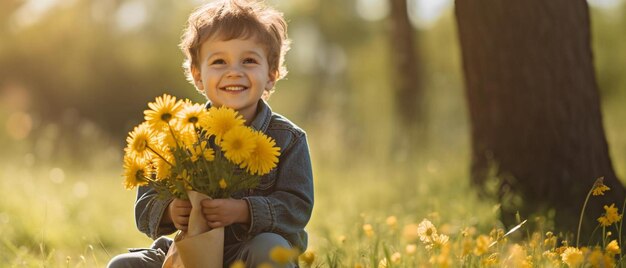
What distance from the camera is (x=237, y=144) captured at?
2.43 m

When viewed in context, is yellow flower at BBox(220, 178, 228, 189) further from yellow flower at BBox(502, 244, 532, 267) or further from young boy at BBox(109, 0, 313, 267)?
yellow flower at BBox(502, 244, 532, 267)

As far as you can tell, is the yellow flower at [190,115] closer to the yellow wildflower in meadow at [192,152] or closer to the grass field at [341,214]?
the yellow wildflower in meadow at [192,152]

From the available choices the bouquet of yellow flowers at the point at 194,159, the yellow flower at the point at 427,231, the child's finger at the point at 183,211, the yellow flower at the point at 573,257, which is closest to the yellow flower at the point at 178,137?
the bouquet of yellow flowers at the point at 194,159

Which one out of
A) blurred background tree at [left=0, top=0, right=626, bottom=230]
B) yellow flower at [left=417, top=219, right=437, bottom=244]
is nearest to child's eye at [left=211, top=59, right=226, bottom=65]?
yellow flower at [left=417, top=219, right=437, bottom=244]

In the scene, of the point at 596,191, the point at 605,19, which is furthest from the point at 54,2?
the point at 596,191

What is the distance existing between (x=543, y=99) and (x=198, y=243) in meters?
2.85

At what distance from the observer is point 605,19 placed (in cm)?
1630

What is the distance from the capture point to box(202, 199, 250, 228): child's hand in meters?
2.55

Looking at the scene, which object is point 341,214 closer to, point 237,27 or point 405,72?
point 237,27

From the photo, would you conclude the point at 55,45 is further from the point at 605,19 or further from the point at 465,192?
the point at 465,192

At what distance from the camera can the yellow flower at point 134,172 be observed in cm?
259

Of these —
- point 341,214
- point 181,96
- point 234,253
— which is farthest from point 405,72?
point 234,253

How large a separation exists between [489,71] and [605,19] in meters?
Answer: 12.5

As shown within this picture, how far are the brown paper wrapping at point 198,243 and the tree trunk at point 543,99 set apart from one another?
2.46 m
